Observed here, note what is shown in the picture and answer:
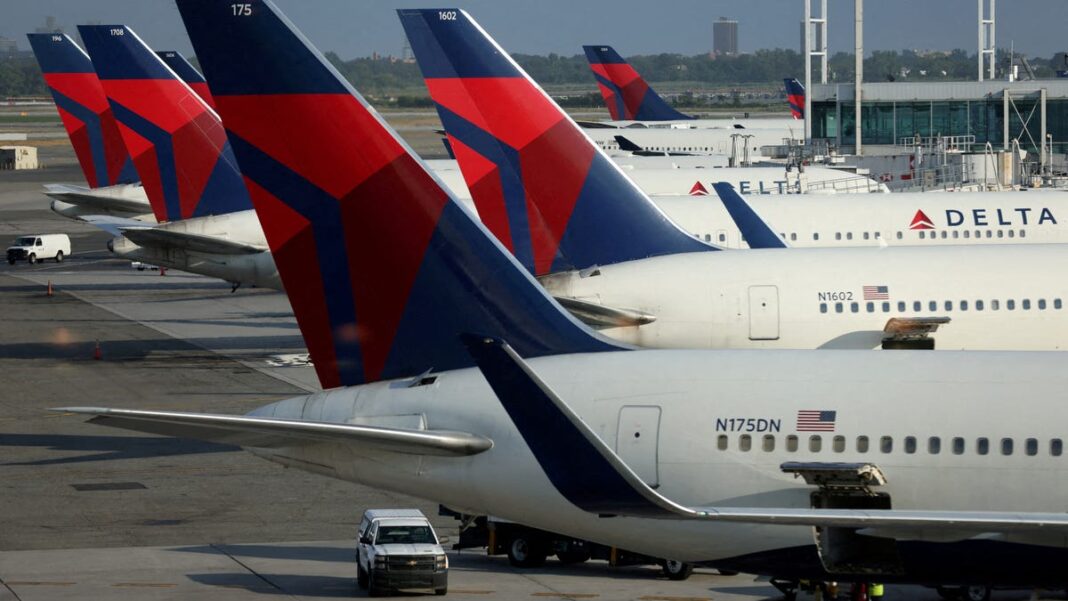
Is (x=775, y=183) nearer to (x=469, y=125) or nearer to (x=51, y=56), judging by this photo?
(x=469, y=125)

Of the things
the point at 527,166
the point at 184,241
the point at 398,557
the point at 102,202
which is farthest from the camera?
the point at 102,202

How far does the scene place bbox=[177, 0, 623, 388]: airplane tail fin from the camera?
19.3 meters

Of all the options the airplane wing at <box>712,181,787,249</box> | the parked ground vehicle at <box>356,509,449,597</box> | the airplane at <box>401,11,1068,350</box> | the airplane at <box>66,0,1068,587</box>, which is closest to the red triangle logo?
the airplane wing at <box>712,181,787,249</box>

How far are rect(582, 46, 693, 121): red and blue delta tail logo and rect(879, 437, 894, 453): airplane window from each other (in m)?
121

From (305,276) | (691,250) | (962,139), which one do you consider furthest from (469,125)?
(962,139)

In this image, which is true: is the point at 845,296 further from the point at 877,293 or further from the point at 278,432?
the point at 278,432

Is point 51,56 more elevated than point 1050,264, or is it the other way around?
point 51,56

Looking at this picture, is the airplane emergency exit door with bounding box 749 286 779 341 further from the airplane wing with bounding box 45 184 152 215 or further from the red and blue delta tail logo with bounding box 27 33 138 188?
the red and blue delta tail logo with bounding box 27 33 138 188

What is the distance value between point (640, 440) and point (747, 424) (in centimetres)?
122

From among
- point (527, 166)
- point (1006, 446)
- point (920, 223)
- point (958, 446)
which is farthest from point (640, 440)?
point (920, 223)

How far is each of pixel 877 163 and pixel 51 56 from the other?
3715cm

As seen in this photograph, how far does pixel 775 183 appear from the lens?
60562mm

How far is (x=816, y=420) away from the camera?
59.2 feet

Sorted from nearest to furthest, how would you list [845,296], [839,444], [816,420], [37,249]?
[839,444], [816,420], [845,296], [37,249]
